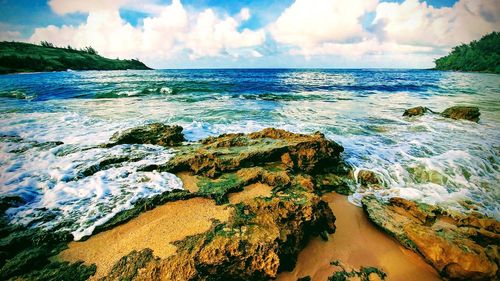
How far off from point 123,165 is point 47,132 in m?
5.09

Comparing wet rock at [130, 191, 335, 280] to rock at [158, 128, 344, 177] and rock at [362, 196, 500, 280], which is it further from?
rock at [158, 128, 344, 177]

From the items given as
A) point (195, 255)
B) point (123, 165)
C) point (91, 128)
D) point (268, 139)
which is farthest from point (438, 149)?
point (91, 128)

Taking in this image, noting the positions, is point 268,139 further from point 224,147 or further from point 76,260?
point 76,260

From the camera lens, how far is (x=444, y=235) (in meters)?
3.38

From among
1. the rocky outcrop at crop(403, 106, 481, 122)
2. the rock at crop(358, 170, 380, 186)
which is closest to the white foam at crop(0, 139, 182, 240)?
the rock at crop(358, 170, 380, 186)

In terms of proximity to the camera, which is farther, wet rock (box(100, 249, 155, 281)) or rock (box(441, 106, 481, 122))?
rock (box(441, 106, 481, 122))

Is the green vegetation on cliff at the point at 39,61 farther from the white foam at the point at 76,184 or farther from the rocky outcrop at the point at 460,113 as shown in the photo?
the rocky outcrop at the point at 460,113

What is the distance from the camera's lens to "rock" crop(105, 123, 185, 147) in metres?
6.44

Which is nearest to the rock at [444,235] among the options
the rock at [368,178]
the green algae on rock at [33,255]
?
the rock at [368,178]

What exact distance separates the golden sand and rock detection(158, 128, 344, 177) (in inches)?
27.6

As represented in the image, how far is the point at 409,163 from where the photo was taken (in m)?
6.02

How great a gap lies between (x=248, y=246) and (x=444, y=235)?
9.15ft

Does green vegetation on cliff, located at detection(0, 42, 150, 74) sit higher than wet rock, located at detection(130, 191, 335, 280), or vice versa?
green vegetation on cliff, located at detection(0, 42, 150, 74)

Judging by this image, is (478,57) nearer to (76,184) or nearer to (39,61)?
(76,184)
